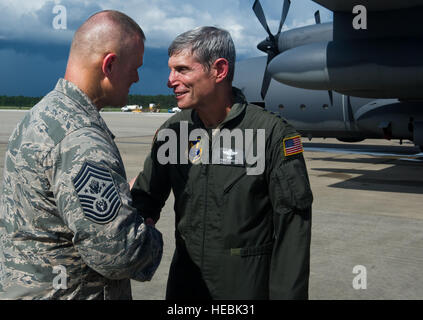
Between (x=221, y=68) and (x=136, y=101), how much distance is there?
12438 centimetres

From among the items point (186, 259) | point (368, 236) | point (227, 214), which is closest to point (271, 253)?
point (227, 214)

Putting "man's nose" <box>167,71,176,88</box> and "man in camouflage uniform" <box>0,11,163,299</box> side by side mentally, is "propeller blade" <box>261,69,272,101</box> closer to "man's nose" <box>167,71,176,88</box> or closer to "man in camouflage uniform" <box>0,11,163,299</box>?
"man's nose" <box>167,71,176,88</box>

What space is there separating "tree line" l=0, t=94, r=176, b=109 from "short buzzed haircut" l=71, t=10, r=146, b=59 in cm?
11480

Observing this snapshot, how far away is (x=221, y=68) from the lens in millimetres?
2445

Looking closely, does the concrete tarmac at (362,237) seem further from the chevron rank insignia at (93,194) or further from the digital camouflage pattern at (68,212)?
the chevron rank insignia at (93,194)

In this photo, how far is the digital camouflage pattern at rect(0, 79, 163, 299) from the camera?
1.65 m

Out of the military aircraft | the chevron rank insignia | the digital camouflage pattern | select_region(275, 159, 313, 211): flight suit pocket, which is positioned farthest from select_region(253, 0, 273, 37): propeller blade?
the chevron rank insignia

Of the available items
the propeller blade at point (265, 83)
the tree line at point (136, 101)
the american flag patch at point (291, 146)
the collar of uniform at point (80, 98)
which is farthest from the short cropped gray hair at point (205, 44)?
the tree line at point (136, 101)

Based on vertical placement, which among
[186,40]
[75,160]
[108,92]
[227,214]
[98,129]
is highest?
[186,40]

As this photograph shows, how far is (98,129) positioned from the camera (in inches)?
71.6

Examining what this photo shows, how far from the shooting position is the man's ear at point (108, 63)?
190cm

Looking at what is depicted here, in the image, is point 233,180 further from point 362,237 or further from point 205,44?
point 362,237

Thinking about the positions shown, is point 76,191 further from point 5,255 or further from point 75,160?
point 5,255
